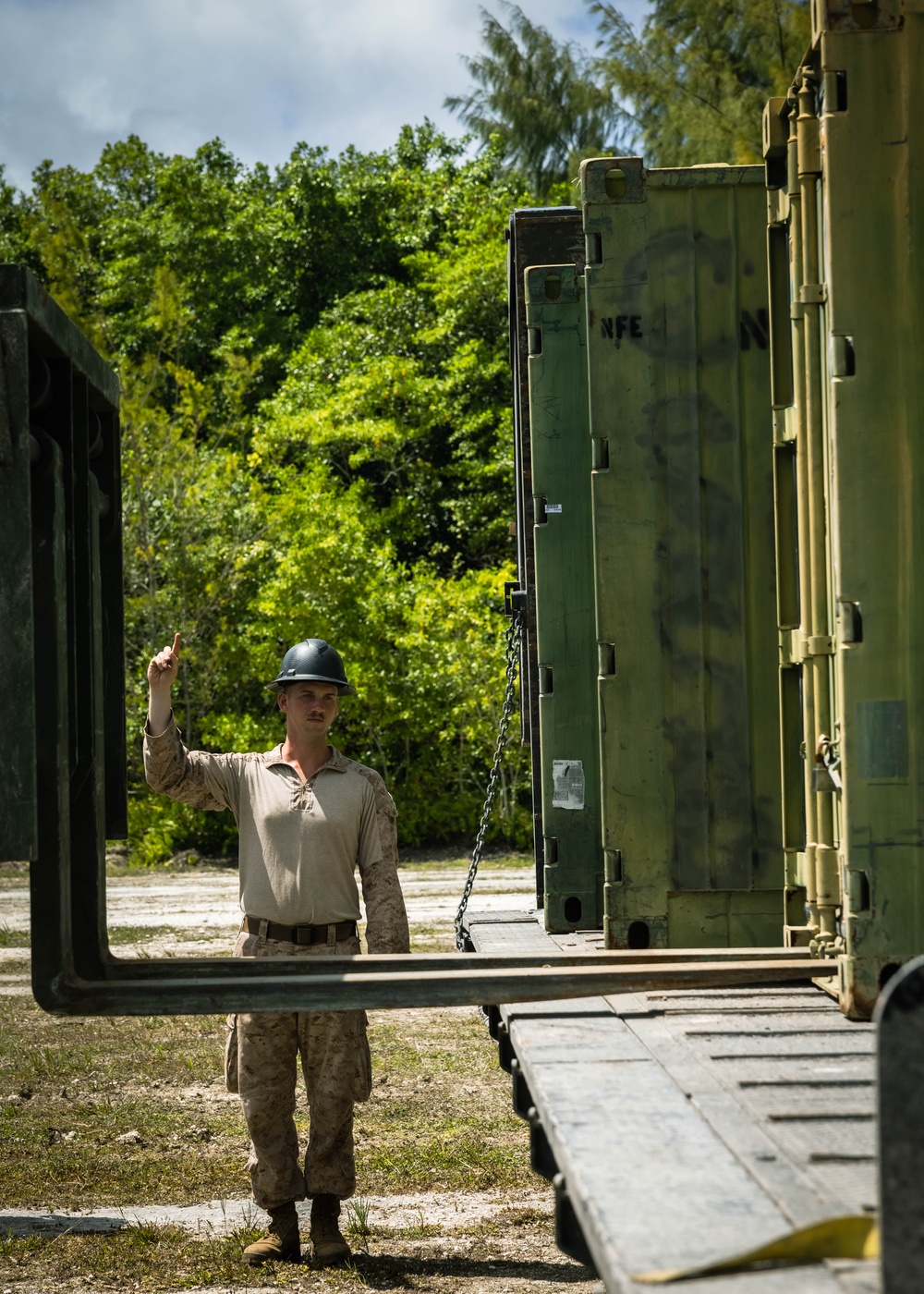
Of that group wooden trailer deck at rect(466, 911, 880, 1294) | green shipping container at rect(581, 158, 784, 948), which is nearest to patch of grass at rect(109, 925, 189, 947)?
green shipping container at rect(581, 158, 784, 948)

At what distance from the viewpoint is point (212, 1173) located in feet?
19.9

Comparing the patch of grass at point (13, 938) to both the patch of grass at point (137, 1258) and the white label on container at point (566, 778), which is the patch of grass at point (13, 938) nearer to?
the patch of grass at point (137, 1258)

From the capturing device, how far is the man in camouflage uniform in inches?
195

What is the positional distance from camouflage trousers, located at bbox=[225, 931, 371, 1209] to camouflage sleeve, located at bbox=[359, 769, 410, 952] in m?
0.12

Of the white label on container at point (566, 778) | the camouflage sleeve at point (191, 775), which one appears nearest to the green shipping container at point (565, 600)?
the white label on container at point (566, 778)

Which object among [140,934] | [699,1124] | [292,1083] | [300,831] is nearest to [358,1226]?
[292,1083]

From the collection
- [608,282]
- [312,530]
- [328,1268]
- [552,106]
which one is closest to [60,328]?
[608,282]

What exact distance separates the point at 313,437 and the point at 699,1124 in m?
24.2

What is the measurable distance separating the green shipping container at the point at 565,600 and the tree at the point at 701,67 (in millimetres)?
9498

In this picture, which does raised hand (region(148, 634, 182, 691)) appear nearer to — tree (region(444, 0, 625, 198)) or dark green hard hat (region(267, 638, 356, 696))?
dark green hard hat (region(267, 638, 356, 696))

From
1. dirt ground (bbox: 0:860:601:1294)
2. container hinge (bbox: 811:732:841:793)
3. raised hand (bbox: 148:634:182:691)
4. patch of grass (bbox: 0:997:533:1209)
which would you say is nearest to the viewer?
container hinge (bbox: 811:732:841:793)

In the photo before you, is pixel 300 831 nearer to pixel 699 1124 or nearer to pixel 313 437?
pixel 699 1124

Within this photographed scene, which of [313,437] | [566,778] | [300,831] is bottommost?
[300,831]

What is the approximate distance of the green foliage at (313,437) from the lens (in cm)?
2212
